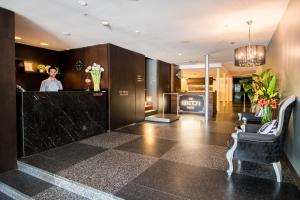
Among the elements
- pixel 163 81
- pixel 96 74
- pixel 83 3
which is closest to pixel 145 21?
pixel 83 3

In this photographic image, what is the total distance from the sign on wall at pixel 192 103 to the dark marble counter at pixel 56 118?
5243 mm

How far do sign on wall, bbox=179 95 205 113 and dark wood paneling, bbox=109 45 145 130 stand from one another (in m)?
3.24

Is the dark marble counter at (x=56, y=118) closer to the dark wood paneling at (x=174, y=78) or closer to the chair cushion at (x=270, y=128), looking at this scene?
the chair cushion at (x=270, y=128)

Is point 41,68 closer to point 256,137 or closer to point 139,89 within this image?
point 139,89

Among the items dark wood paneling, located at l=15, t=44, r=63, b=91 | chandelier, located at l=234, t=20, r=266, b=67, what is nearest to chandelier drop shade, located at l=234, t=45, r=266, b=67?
chandelier, located at l=234, t=20, r=266, b=67

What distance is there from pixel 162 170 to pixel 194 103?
673 centimetres

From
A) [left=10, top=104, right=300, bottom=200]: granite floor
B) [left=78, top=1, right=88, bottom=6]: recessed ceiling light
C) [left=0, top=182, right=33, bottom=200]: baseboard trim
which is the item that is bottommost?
[left=0, top=182, right=33, bottom=200]: baseboard trim

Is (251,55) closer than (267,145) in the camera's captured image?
No

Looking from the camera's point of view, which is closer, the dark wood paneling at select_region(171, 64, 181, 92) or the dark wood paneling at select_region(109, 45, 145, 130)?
the dark wood paneling at select_region(109, 45, 145, 130)

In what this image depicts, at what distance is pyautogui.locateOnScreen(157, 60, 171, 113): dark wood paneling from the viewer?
8.97 meters

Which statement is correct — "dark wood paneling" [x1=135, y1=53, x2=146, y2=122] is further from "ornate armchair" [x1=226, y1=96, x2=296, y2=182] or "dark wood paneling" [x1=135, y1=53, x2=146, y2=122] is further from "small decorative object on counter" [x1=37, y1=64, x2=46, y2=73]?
"ornate armchair" [x1=226, y1=96, x2=296, y2=182]

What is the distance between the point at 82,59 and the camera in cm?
568

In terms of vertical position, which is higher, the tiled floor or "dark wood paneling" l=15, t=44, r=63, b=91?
"dark wood paneling" l=15, t=44, r=63, b=91

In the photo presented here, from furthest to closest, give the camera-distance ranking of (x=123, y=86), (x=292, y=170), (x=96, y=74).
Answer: (x=123, y=86), (x=96, y=74), (x=292, y=170)
